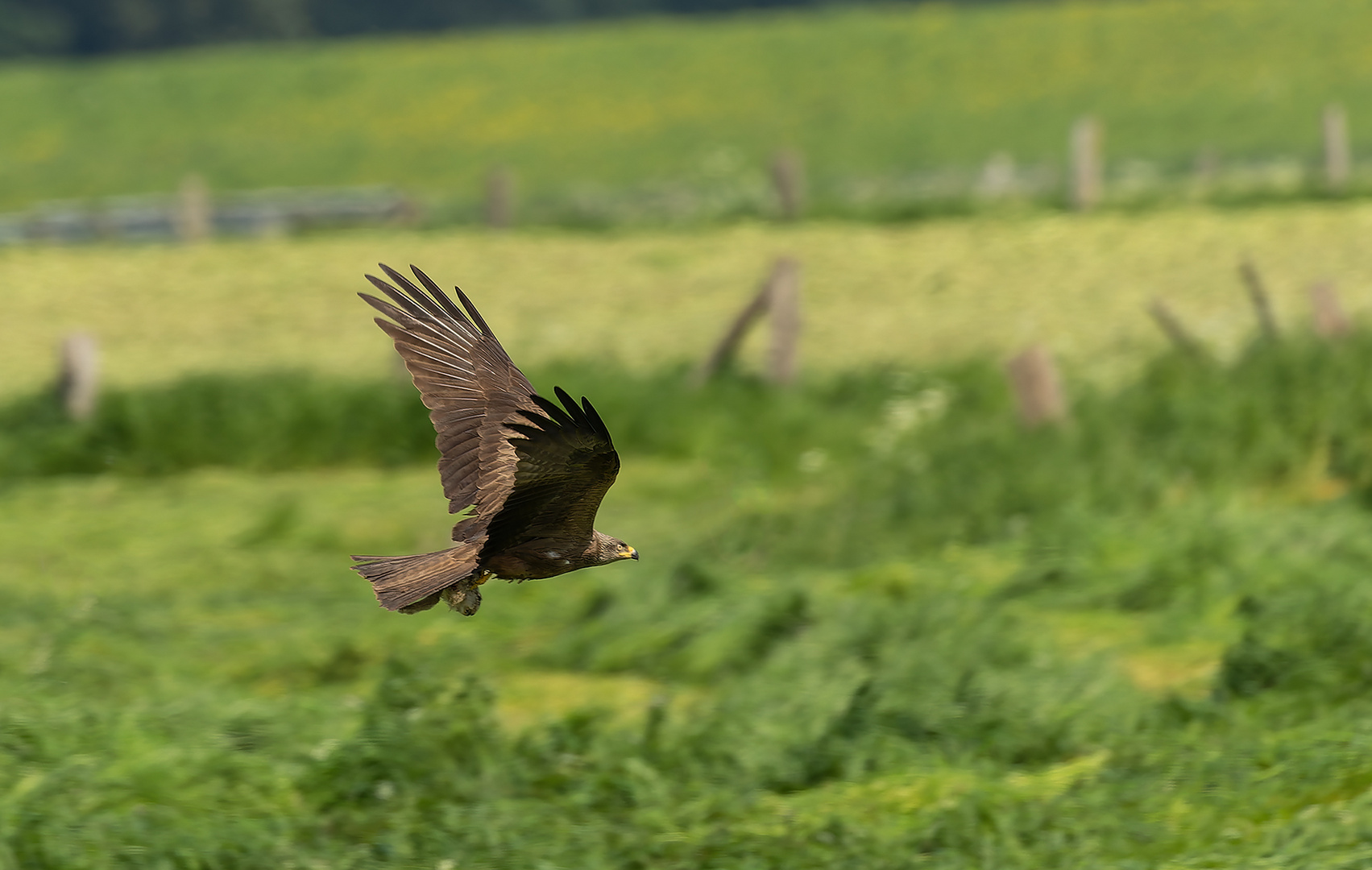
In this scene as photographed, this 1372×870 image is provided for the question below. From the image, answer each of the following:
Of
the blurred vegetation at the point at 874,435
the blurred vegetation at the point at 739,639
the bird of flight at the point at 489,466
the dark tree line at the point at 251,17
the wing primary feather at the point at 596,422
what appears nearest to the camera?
the wing primary feather at the point at 596,422

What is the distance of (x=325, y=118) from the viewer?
5306 centimetres

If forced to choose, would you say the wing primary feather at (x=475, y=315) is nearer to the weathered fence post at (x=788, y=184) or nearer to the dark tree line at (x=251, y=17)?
the weathered fence post at (x=788, y=184)

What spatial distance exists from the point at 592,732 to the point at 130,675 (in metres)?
2.51

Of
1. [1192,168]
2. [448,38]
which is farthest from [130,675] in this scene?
[448,38]

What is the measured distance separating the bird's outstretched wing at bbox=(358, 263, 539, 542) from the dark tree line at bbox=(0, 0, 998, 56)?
68.2 m

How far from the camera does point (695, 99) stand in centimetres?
5247

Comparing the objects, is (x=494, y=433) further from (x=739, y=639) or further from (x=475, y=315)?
(x=739, y=639)

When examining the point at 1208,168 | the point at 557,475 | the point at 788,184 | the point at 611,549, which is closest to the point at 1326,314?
the point at 611,549

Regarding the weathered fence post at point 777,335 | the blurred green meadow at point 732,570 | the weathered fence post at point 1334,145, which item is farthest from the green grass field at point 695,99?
the weathered fence post at point 777,335

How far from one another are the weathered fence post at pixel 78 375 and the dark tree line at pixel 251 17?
58.6 metres

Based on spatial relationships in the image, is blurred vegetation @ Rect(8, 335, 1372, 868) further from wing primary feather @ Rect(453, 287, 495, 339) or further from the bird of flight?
wing primary feather @ Rect(453, 287, 495, 339)

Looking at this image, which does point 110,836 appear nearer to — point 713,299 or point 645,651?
point 645,651

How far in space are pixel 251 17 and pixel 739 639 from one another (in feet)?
219

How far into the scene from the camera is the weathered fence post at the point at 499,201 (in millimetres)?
26328
